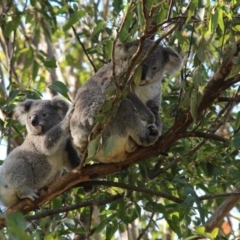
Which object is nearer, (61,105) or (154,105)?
(154,105)

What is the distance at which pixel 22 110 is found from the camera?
5.03 m

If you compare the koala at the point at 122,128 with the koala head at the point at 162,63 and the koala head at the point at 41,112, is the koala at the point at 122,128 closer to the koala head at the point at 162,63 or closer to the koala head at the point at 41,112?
the koala head at the point at 162,63

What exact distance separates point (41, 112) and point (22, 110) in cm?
14

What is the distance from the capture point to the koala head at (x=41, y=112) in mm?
4906

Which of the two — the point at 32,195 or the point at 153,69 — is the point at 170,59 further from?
the point at 32,195

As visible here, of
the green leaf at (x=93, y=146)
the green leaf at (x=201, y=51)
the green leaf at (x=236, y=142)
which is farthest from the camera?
the green leaf at (x=236, y=142)

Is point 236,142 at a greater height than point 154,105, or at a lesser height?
lesser

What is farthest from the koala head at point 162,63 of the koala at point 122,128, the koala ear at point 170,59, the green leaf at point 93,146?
the green leaf at point 93,146

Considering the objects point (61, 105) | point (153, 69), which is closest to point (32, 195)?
point (61, 105)

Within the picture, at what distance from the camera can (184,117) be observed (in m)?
3.88

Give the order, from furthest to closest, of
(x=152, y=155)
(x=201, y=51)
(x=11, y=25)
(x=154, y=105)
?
(x=11, y=25), (x=154, y=105), (x=152, y=155), (x=201, y=51)

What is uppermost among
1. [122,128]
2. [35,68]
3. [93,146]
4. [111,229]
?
[35,68]

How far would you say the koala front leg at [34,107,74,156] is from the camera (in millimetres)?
4551

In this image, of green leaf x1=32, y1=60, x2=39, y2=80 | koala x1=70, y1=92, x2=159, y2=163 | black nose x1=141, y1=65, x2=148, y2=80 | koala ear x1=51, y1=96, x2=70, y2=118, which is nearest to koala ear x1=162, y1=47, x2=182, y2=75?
black nose x1=141, y1=65, x2=148, y2=80
